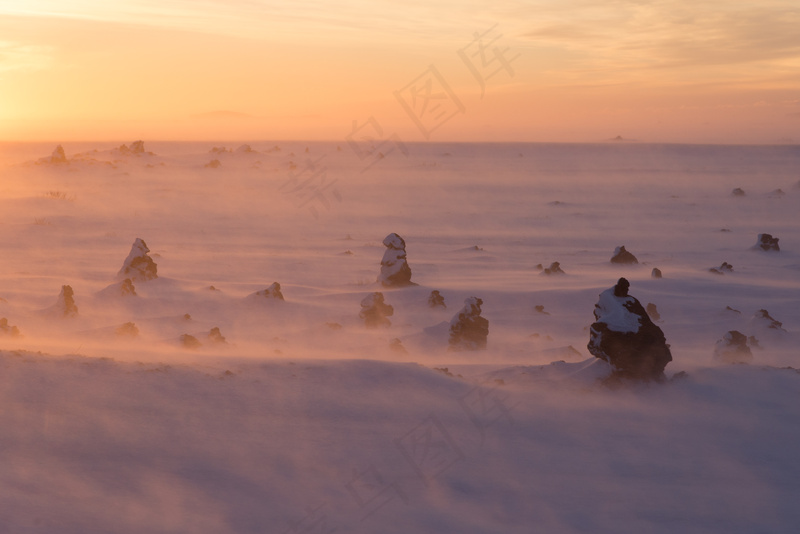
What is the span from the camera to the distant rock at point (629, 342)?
6.46 m

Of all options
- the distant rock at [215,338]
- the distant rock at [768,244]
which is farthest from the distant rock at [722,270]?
the distant rock at [215,338]

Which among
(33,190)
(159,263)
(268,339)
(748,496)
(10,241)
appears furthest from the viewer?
(33,190)

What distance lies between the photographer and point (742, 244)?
73.2 feet

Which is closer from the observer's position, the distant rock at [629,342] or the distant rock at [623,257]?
the distant rock at [629,342]

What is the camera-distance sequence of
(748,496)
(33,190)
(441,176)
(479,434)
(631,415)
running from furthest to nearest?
(441,176)
(33,190)
(631,415)
(479,434)
(748,496)

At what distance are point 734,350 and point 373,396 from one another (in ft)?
15.4

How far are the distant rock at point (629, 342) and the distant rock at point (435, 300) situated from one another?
5837mm

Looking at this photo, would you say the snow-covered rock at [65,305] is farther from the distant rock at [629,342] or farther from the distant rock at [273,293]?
the distant rock at [629,342]

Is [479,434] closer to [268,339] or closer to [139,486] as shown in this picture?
[139,486]

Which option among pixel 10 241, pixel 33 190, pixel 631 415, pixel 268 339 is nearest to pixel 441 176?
pixel 33 190

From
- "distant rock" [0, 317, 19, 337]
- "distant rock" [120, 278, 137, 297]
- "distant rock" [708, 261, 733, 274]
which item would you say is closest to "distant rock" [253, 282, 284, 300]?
→ "distant rock" [120, 278, 137, 297]

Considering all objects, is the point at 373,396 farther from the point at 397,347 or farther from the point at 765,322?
the point at 765,322

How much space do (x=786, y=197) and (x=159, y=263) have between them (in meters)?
31.3

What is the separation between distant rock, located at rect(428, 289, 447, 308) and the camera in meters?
12.5
